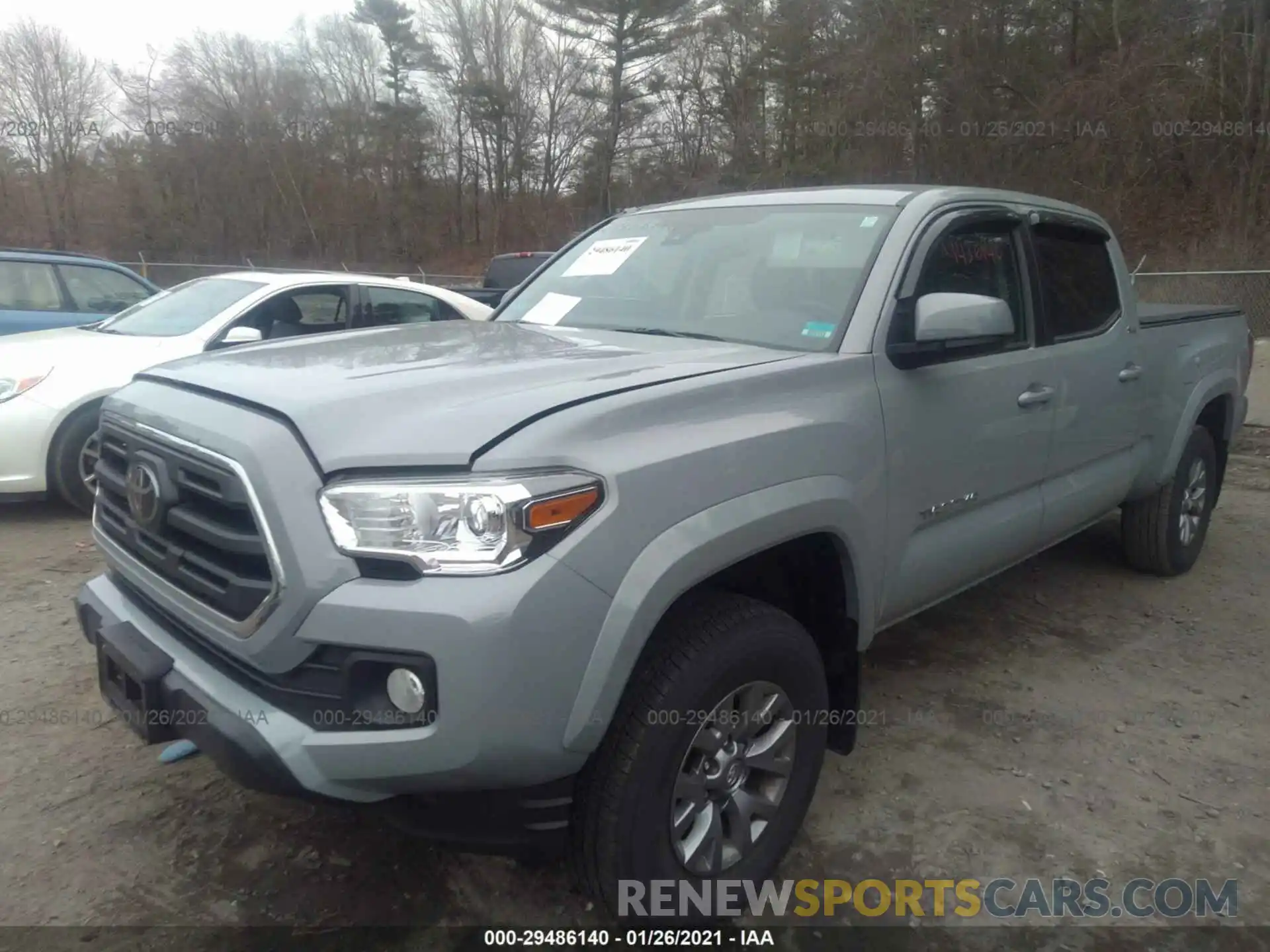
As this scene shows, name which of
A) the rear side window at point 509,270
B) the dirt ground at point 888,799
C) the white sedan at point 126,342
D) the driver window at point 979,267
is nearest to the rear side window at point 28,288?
the white sedan at point 126,342

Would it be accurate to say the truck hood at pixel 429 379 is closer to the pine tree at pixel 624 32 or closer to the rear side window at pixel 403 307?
the rear side window at pixel 403 307

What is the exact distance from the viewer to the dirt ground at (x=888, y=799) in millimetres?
2463

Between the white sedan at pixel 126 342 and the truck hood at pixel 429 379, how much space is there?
1.96 meters

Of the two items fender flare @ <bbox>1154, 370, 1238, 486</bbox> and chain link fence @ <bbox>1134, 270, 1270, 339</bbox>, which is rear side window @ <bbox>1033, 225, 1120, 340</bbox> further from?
chain link fence @ <bbox>1134, 270, 1270, 339</bbox>

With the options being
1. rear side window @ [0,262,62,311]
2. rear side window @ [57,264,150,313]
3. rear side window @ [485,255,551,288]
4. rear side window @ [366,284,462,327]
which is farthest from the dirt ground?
rear side window @ [485,255,551,288]

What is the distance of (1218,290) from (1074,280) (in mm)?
10906

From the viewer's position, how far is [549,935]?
235 centimetres

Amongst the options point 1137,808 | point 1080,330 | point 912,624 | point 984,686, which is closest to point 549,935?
point 1137,808

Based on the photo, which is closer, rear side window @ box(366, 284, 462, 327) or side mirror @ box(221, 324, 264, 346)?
side mirror @ box(221, 324, 264, 346)

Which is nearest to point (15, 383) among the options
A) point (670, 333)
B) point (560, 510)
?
point (670, 333)

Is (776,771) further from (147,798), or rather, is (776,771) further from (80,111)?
(80,111)

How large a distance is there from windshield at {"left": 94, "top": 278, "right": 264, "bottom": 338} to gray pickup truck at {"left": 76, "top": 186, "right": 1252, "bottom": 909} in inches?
141

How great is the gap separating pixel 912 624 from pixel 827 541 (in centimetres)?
212

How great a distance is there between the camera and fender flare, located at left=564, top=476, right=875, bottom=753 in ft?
6.14
